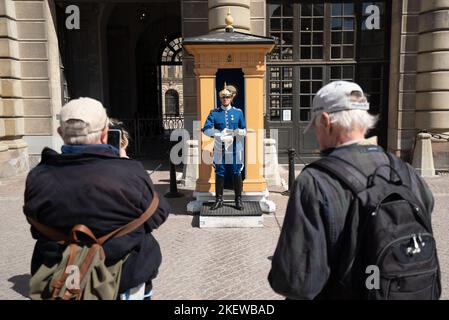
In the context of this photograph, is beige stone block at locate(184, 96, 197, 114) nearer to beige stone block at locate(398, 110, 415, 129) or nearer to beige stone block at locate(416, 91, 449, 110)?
beige stone block at locate(398, 110, 415, 129)

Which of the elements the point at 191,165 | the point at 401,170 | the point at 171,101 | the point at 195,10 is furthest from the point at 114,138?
the point at 171,101

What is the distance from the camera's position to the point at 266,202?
696 centimetres

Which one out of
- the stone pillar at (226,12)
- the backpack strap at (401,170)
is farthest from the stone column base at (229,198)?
the backpack strap at (401,170)

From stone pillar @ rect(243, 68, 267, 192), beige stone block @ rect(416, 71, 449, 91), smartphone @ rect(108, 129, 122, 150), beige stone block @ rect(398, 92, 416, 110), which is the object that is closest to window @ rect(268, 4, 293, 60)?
beige stone block @ rect(398, 92, 416, 110)

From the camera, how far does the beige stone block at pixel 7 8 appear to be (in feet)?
32.9

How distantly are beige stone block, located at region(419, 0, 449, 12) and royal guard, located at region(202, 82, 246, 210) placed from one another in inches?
255

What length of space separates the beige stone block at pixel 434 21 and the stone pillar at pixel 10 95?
405 inches

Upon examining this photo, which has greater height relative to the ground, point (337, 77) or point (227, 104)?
point (337, 77)

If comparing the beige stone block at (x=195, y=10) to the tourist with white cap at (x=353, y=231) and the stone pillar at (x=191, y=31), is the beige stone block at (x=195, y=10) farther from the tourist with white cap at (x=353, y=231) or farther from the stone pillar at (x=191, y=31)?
the tourist with white cap at (x=353, y=231)

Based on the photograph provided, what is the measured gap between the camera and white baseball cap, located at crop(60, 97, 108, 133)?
79.8 inches

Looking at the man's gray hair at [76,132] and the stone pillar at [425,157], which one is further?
the stone pillar at [425,157]

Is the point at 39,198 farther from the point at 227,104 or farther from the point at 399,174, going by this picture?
the point at 227,104
